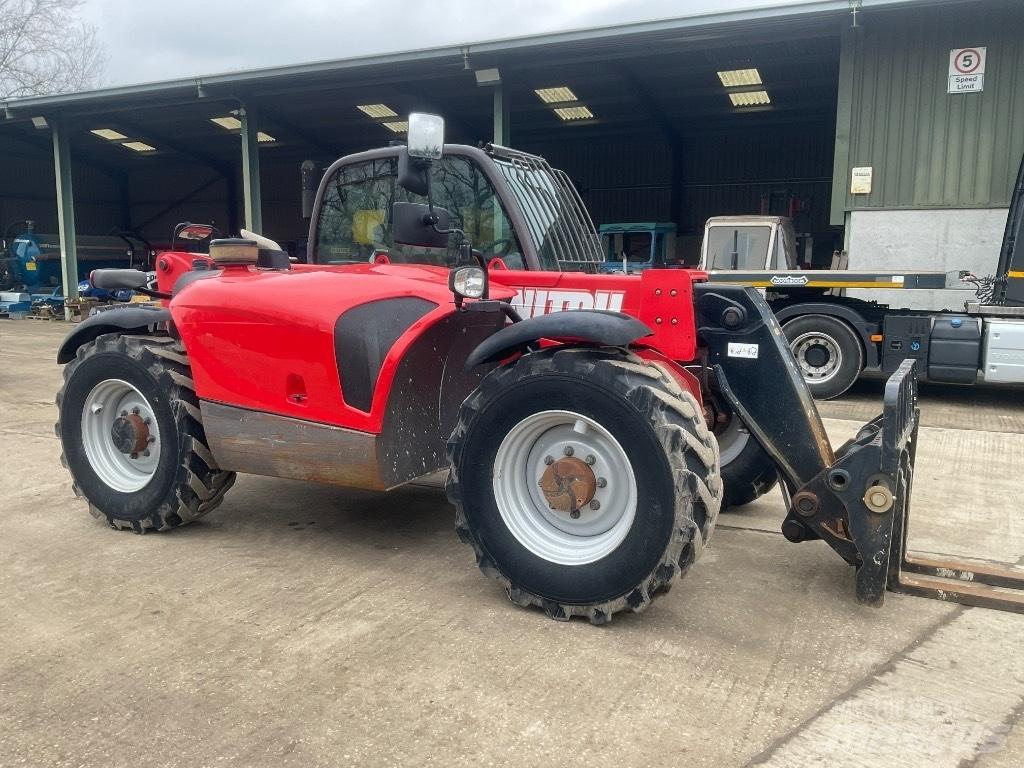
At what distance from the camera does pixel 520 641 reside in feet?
10.2

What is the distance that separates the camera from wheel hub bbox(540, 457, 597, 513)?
328 centimetres

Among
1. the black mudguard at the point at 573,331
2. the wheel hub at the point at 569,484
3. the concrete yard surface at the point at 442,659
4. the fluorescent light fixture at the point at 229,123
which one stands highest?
the fluorescent light fixture at the point at 229,123

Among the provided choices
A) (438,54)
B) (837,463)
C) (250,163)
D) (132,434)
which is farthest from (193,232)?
(250,163)

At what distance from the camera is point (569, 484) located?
3.29 meters

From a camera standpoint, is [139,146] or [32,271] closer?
[32,271]

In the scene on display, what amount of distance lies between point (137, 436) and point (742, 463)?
3.10 metres

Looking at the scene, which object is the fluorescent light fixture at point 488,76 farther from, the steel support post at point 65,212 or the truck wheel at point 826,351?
the steel support post at point 65,212

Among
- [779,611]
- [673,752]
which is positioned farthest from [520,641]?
[779,611]

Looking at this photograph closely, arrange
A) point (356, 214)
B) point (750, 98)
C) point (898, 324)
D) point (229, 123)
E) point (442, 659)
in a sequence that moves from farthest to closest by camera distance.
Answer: point (229, 123)
point (750, 98)
point (898, 324)
point (356, 214)
point (442, 659)

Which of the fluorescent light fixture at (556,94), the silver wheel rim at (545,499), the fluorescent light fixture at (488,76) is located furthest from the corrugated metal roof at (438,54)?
the silver wheel rim at (545,499)

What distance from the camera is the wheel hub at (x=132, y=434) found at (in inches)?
171

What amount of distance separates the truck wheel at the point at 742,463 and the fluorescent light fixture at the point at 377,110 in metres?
17.4

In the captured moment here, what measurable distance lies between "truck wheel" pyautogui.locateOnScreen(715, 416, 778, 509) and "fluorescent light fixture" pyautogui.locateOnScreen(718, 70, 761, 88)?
14.5 m

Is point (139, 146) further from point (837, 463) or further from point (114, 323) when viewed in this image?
point (837, 463)
